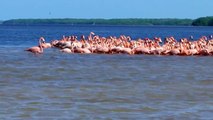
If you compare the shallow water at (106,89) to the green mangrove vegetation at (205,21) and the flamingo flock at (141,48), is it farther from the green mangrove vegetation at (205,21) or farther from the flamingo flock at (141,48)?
the green mangrove vegetation at (205,21)

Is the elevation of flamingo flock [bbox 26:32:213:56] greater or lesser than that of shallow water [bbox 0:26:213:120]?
lesser

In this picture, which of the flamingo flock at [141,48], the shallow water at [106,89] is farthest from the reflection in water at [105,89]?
the flamingo flock at [141,48]

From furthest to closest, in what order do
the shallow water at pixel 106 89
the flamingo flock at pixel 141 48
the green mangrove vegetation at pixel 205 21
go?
1. the green mangrove vegetation at pixel 205 21
2. the flamingo flock at pixel 141 48
3. the shallow water at pixel 106 89

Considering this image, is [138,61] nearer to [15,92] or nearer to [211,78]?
[211,78]

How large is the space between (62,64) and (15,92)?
27.7 ft

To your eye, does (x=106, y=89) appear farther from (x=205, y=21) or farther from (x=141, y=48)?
(x=205, y=21)

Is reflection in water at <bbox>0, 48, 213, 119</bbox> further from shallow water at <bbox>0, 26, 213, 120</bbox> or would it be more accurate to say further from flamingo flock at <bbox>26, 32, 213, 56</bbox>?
flamingo flock at <bbox>26, 32, 213, 56</bbox>

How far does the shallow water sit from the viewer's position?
39.4ft

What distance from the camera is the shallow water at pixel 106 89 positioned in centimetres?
1200

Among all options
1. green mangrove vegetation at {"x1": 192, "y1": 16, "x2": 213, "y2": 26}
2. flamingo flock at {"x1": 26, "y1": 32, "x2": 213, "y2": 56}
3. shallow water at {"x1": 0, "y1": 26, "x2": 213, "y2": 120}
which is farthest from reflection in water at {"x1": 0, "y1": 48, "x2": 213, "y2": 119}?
green mangrove vegetation at {"x1": 192, "y1": 16, "x2": 213, "y2": 26}

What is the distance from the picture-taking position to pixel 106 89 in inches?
607

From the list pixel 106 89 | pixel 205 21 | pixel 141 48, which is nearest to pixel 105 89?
pixel 106 89

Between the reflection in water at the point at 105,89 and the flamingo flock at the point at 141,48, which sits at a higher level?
the reflection in water at the point at 105,89

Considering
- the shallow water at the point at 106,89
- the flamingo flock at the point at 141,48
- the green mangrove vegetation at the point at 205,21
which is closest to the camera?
the shallow water at the point at 106,89
